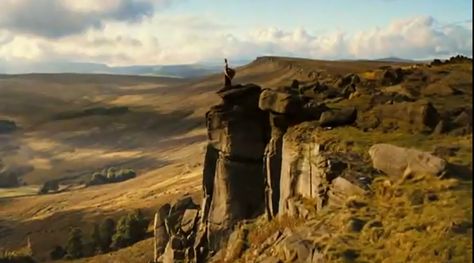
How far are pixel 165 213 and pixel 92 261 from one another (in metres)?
17.8

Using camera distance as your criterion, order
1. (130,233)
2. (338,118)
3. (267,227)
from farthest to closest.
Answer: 1. (130,233)
2. (338,118)
3. (267,227)

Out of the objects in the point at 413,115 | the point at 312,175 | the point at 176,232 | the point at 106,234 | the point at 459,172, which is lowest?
the point at 106,234

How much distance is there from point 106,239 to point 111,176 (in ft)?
260

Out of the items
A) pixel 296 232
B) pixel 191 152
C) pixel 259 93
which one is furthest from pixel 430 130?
pixel 191 152

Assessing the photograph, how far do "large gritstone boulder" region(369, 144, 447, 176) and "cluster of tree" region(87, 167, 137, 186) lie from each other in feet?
419

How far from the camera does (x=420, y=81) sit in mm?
44031

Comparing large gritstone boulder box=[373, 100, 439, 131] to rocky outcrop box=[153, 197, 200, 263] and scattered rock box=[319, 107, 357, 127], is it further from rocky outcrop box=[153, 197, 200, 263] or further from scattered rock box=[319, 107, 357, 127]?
rocky outcrop box=[153, 197, 200, 263]

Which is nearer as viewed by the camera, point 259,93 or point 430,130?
point 430,130

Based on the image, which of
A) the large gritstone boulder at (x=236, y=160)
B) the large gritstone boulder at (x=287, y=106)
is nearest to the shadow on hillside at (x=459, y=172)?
the large gritstone boulder at (x=287, y=106)

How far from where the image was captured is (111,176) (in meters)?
154

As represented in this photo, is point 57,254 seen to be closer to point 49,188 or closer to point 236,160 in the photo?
point 236,160

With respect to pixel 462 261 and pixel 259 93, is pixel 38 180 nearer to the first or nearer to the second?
pixel 259 93

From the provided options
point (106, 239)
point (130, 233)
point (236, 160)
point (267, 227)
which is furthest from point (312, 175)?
point (106, 239)

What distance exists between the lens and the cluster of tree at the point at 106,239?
71.2 m
